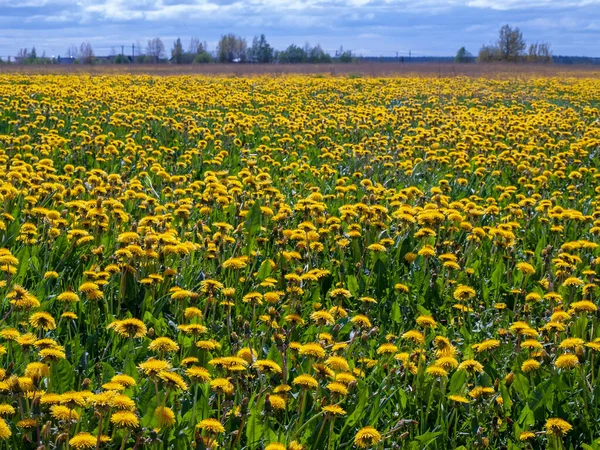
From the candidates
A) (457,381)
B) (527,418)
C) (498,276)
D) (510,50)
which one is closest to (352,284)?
(498,276)

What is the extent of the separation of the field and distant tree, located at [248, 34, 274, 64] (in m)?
79.1

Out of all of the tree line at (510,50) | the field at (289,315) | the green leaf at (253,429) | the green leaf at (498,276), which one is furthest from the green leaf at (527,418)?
the tree line at (510,50)

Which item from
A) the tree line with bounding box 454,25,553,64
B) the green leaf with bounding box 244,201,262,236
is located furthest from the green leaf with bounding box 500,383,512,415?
the tree line with bounding box 454,25,553,64

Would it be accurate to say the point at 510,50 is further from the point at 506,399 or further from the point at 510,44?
the point at 506,399

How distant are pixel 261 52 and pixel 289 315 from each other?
89689mm

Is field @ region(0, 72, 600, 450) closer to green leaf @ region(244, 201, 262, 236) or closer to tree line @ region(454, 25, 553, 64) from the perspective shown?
green leaf @ region(244, 201, 262, 236)

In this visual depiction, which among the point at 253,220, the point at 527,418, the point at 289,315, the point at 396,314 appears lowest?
the point at 527,418

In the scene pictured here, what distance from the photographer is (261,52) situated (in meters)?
90.1

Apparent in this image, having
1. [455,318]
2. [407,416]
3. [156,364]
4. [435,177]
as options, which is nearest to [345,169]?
[435,177]

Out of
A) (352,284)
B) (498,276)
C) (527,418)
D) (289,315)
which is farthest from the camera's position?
Answer: (498,276)

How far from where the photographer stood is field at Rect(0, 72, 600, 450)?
269 cm

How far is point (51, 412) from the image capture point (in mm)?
2420

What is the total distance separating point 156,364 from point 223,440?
0.48 metres

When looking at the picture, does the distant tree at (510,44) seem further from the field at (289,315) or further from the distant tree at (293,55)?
the field at (289,315)
